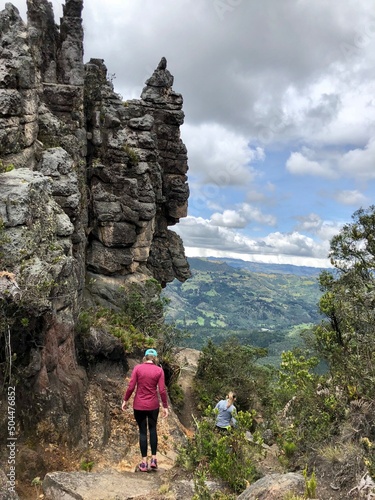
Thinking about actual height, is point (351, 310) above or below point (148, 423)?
above

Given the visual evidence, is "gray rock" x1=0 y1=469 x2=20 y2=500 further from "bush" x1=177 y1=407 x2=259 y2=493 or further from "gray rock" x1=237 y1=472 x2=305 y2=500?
"gray rock" x1=237 y1=472 x2=305 y2=500

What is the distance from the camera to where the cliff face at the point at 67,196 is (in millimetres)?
11641

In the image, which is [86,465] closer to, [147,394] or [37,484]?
[37,484]

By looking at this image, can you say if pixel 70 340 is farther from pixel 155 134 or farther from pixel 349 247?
pixel 155 134

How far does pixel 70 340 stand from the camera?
14797 millimetres

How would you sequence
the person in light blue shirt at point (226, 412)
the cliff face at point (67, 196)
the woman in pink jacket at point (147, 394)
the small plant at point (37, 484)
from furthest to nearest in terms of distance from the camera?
the person in light blue shirt at point (226, 412), the cliff face at point (67, 196), the woman in pink jacket at point (147, 394), the small plant at point (37, 484)

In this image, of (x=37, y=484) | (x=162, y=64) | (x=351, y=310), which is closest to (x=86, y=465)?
(x=37, y=484)

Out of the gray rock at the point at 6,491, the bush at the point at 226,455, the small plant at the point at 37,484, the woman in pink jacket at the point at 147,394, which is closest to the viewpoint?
the gray rock at the point at 6,491

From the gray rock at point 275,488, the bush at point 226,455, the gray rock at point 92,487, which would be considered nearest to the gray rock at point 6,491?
the gray rock at point 92,487

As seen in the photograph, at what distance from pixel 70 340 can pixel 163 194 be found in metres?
36.2

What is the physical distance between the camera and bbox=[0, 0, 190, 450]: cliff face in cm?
1164

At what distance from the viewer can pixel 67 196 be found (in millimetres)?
23344

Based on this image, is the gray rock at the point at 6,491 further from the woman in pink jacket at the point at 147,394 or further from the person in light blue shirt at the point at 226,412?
the person in light blue shirt at the point at 226,412

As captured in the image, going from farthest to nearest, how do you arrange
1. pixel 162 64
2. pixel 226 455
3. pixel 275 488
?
pixel 162 64
pixel 226 455
pixel 275 488
